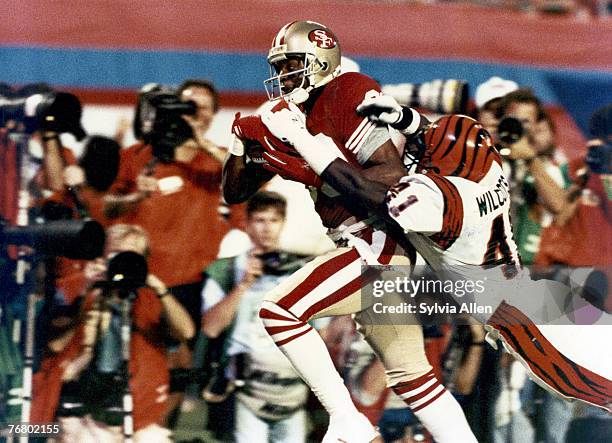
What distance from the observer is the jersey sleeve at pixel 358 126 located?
131 inches

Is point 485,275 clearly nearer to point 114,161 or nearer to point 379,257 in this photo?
point 379,257

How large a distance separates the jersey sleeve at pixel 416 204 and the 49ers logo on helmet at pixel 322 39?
0.59 metres

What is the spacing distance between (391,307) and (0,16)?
94.5 inches

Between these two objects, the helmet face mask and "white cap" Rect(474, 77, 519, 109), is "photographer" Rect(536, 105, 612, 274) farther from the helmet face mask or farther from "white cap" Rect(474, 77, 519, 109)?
the helmet face mask

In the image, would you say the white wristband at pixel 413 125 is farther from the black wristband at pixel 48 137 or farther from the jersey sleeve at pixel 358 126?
the black wristband at pixel 48 137

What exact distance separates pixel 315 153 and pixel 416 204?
1.21 ft

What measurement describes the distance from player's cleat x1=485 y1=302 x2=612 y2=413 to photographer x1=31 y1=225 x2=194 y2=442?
1.45m

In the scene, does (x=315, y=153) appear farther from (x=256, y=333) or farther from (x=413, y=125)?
(x=256, y=333)

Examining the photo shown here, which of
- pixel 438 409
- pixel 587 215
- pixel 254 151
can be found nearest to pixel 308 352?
pixel 438 409

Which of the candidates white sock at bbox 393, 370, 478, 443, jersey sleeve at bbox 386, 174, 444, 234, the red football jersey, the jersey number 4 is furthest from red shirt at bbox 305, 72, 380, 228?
white sock at bbox 393, 370, 478, 443

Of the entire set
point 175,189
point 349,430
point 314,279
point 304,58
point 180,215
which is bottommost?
point 349,430

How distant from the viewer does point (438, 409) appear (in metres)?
3.49

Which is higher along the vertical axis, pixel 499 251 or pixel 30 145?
pixel 30 145

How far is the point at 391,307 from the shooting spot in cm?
352
